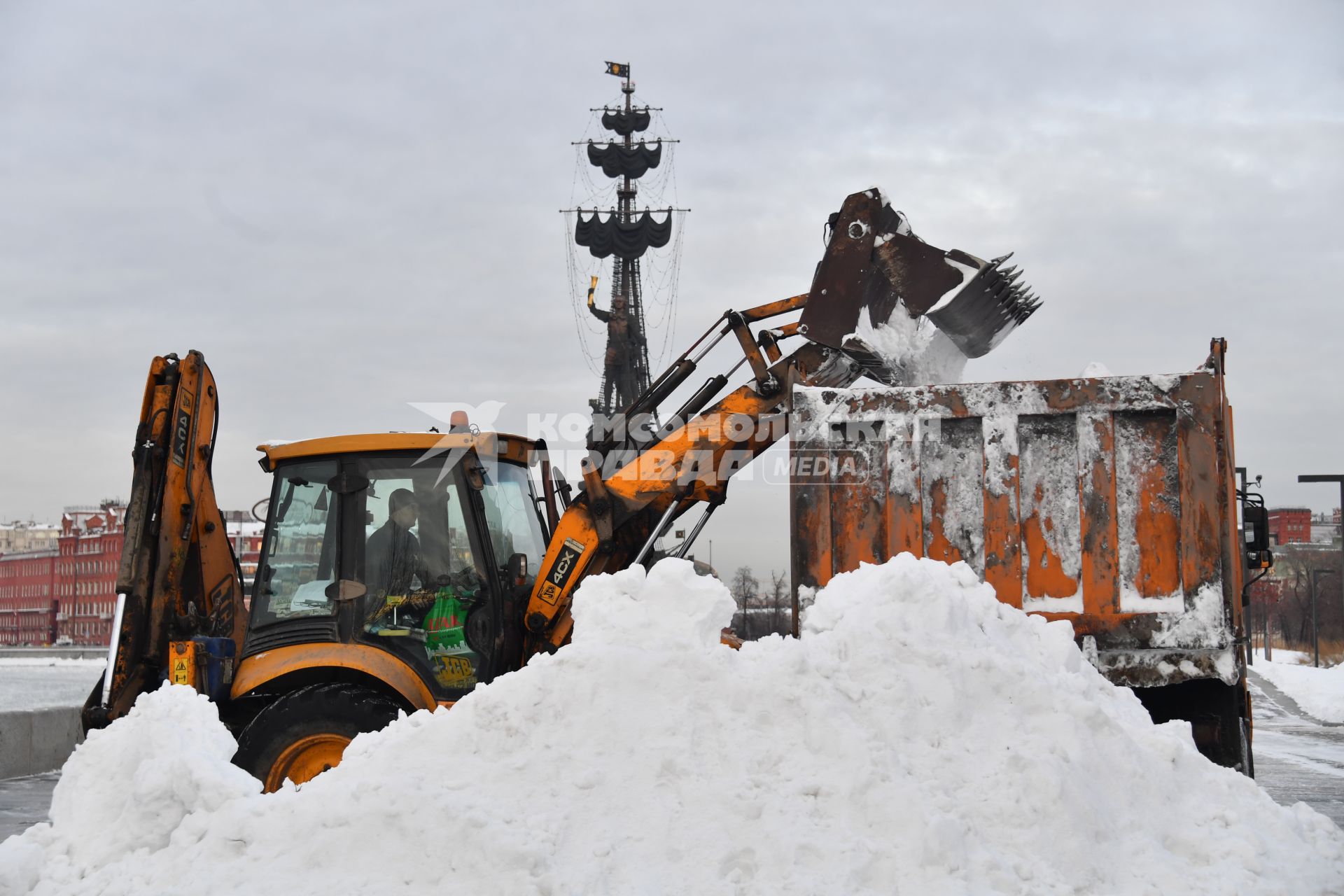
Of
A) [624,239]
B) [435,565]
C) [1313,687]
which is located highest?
[624,239]

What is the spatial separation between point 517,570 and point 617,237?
118ft

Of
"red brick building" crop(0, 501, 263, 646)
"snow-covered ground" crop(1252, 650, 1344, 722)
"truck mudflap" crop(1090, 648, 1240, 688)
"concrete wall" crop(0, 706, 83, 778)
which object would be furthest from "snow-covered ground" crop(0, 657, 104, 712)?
"red brick building" crop(0, 501, 263, 646)

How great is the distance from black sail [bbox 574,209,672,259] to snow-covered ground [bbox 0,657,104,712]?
786 inches

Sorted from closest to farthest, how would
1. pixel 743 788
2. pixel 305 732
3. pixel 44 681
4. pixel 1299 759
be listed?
→ 1. pixel 743 788
2. pixel 305 732
3. pixel 1299 759
4. pixel 44 681

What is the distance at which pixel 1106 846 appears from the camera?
4105 mm

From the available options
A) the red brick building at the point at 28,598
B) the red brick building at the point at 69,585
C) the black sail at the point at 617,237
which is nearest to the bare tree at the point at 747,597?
the black sail at the point at 617,237

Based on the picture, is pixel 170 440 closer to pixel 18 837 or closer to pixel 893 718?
pixel 18 837

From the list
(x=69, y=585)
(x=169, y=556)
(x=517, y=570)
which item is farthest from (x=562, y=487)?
(x=69, y=585)

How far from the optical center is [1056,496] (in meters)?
5.45

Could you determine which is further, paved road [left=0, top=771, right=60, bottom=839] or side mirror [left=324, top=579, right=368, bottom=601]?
paved road [left=0, top=771, right=60, bottom=839]

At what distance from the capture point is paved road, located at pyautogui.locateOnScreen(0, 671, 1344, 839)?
28.7 ft

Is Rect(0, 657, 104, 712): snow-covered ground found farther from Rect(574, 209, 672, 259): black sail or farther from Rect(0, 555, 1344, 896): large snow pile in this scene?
Rect(574, 209, 672, 259): black sail

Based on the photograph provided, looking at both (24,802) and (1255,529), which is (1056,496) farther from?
(24,802)

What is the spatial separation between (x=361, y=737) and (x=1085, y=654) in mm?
3084
